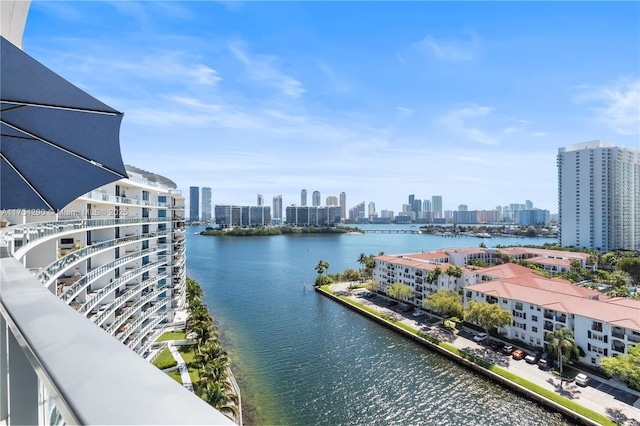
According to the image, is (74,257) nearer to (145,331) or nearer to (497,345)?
(145,331)

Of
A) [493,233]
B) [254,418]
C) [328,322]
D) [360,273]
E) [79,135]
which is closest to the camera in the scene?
[79,135]

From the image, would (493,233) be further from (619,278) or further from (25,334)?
(25,334)

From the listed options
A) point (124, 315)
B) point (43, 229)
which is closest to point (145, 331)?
point (124, 315)

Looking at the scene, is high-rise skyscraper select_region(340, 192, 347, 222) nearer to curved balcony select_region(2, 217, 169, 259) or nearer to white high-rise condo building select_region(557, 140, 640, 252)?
white high-rise condo building select_region(557, 140, 640, 252)

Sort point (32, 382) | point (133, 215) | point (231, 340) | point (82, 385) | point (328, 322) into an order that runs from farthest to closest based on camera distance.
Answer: point (328, 322) → point (231, 340) → point (133, 215) → point (32, 382) → point (82, 385)

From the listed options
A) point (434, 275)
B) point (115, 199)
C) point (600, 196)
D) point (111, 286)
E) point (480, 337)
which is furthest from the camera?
point (600, 196)

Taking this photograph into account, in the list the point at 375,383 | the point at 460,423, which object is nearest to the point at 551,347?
the point at 460,423
